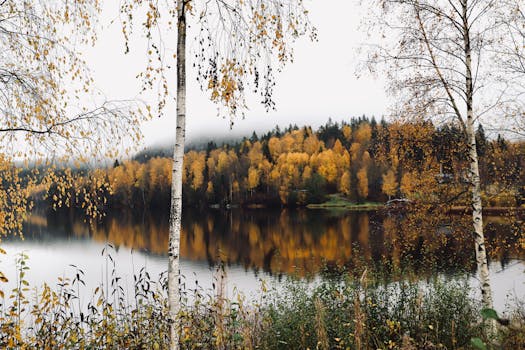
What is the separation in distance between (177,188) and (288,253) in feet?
77.7

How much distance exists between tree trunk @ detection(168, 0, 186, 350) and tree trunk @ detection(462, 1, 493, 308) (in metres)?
6.21

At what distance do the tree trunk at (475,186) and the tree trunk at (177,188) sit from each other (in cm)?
621

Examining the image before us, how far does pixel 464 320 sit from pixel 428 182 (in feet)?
9.41

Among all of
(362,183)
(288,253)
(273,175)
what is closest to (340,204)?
(362,183)

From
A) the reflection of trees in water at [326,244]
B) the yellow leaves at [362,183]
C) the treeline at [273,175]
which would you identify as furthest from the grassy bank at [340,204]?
the reflection of trees in water at [326,244]

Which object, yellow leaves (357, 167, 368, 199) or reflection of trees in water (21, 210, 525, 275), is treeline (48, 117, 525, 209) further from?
reflection of trees in water (21, 210, 525, 275)

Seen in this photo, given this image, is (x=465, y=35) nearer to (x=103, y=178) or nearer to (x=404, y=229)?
(x=404, y=229)

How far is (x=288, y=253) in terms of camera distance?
2752 centimetres

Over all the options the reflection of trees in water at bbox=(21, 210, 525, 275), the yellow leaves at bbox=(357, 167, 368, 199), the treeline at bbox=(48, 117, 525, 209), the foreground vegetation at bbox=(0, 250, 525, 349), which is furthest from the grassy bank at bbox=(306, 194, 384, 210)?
the foreground vegetation at bbox=(0, 250, 525, 349)

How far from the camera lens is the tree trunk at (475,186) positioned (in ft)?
25.5

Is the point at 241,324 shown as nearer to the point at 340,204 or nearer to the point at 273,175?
the point at 340,204

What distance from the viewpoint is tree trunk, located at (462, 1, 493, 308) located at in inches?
306

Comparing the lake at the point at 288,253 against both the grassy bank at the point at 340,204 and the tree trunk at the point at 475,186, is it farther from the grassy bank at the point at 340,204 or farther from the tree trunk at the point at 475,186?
the grassy bank at the point at 340,204

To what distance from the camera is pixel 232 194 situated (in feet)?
300
